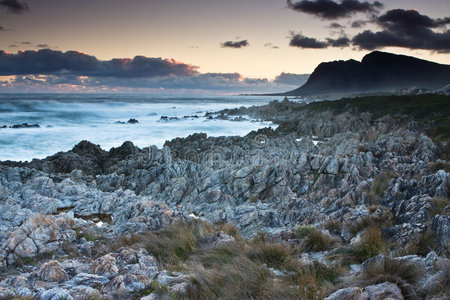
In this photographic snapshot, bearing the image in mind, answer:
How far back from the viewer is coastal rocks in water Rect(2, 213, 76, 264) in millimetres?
6992

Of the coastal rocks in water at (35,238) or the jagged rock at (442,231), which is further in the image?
the coastal rocks in water at (35,238)

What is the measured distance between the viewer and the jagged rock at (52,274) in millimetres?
5359

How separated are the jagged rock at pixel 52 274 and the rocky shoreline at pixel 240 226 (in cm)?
2

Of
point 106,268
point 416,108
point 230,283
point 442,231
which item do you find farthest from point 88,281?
point 416,108

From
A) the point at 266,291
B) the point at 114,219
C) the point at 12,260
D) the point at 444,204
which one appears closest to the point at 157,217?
the point at 114,219

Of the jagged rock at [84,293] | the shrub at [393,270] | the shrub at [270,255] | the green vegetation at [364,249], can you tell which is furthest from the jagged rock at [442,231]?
the jagged rock at [84,293]

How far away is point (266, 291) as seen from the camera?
14.0 ft

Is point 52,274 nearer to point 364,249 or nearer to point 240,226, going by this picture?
point 364,249

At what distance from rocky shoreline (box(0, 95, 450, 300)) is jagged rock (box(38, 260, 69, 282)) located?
0.07 ft

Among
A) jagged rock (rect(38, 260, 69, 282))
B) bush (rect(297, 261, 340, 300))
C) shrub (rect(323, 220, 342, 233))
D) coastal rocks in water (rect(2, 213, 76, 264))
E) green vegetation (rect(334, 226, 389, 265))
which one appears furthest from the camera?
shrub (rect(323, 220, 342, 233))

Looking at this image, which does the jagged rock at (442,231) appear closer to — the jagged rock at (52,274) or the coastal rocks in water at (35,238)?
the jagged rock at (52,274)

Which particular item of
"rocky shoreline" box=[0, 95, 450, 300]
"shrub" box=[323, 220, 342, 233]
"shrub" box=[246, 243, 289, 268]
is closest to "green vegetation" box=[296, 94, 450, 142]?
"rocky shoreline" box=[0, 95, 450, 300]

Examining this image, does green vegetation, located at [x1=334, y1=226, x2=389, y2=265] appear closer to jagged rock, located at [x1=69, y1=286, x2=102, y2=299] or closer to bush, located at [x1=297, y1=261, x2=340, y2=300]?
bush, located at [x1=297, y1=261, x2=340, y2=300]

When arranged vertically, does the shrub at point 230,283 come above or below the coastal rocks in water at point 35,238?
above
